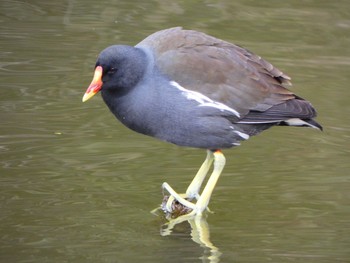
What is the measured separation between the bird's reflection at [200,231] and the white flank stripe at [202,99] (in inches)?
29.9

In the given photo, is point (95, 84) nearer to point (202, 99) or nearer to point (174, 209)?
point (202, 99)

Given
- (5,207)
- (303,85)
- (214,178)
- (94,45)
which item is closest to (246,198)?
(214,178)

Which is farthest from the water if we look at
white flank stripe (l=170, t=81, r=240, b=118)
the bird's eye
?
the bird's eye

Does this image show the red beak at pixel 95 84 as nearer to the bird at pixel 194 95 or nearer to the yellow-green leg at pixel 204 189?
the bird at pixel 194 95

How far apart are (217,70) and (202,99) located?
26 cm

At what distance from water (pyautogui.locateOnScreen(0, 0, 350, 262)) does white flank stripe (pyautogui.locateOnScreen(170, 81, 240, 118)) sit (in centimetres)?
67

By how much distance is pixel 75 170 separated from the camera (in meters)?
7.30

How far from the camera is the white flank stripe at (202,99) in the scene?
6.56 meters

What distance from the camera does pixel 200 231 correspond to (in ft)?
21.2

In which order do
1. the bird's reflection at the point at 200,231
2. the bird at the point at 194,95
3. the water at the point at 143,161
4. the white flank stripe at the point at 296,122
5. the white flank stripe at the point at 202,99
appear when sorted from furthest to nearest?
1. the white flank stripe at the point at 296,122
2. the white flank stripe at the point at 202,99
3. the bird at the point at 194,95
4. the water at the point at 143,161
5. the bird's reflection at the point at 200,231

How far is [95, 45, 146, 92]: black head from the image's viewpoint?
635 cm

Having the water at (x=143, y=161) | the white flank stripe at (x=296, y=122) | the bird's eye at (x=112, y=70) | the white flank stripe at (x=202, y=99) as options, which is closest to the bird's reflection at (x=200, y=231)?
the water at (x=143, y=161)

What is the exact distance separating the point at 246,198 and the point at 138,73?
4.03 ft

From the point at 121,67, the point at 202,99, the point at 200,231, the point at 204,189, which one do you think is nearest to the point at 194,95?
the point at 202,99
